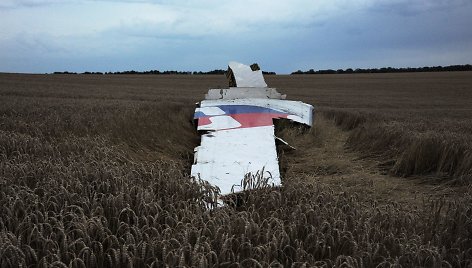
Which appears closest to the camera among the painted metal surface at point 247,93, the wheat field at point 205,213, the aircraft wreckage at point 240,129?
the wheat field at point 205,213

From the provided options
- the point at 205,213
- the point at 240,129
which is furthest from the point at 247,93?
the point at 205,213

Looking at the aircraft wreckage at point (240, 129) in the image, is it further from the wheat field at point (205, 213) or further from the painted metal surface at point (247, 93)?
the wheat field at point (205, 213)

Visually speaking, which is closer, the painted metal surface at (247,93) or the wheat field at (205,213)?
the wheat field at (205,213)

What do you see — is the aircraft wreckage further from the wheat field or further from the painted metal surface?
the wheat field

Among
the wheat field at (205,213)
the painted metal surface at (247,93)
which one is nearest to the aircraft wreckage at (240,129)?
the painted metal surface at (247,93)

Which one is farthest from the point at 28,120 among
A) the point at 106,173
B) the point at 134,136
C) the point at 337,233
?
the point at 337,233

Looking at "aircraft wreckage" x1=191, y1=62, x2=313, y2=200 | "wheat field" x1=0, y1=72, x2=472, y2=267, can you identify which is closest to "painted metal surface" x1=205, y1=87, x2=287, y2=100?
"aircraft wreckage" x1=191, y1=62, x2=313, y2=200

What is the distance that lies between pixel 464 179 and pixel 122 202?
417 centimetres

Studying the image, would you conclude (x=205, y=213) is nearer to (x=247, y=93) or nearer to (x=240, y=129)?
(x=240, y=129)

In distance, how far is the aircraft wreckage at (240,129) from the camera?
5.19m

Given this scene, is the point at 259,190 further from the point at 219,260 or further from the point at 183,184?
the point at 219,260

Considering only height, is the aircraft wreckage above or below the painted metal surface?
below

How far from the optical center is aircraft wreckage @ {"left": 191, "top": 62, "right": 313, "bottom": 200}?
5.19m

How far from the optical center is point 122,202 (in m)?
2.90
